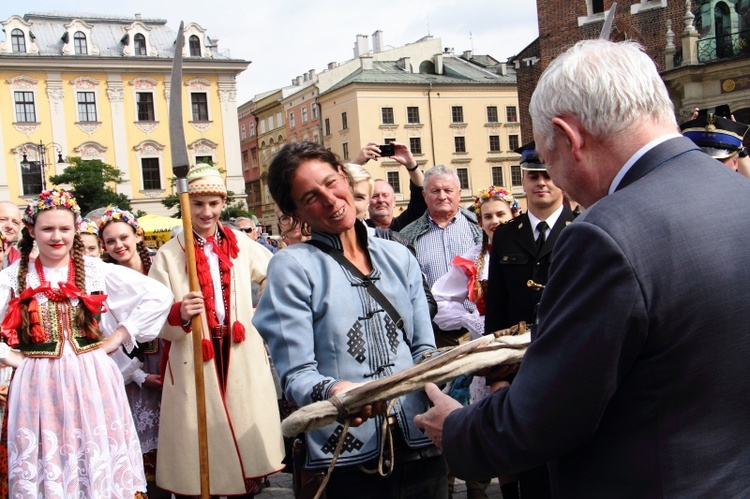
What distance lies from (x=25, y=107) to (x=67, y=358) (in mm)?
45763

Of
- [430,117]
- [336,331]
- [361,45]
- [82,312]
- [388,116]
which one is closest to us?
[336,331]

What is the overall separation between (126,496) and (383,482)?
2.34 m

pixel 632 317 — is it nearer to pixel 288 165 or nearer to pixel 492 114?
pixel 288 165

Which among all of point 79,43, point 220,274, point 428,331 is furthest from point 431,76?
point 428,331

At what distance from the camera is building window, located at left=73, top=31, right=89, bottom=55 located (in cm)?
4681

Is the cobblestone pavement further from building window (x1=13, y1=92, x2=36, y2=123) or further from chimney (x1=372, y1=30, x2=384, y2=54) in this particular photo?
chimney (x1=372, y1=30, x2=384, y2=54)

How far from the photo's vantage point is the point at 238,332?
4555mm

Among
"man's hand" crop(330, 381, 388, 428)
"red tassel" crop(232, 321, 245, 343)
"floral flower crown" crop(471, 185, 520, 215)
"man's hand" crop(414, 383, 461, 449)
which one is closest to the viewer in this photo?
"man's hand" crop(414, 383, 461, 449)

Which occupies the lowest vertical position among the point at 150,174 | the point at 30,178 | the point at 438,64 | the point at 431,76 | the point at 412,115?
the point at 150,174

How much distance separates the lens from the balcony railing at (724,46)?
65.1 feet

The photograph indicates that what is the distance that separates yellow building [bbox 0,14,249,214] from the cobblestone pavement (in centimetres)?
4157

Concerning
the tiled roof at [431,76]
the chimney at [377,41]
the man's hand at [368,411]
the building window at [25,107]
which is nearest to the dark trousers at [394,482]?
the man's hand at [368,411]

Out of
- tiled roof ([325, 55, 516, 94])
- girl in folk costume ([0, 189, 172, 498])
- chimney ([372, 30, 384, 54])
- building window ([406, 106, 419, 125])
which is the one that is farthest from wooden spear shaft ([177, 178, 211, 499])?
chimney ([372, 30, 384, 54])

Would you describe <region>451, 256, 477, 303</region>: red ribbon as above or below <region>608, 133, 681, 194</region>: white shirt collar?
below
